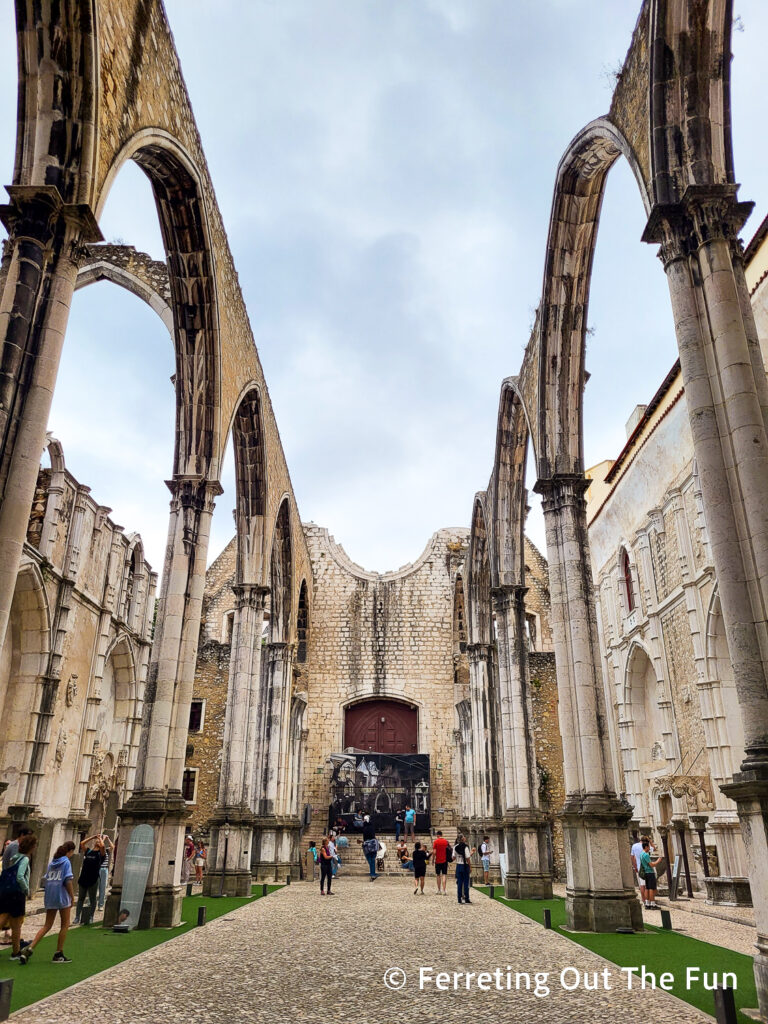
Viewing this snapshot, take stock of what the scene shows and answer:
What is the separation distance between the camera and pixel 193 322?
11.1m

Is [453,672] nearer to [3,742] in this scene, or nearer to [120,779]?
[120,779]

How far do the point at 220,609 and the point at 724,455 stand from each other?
23.3 metres

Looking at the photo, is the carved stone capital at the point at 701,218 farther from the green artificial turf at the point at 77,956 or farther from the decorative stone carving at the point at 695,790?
the decorative stone carving at the point at 695,790

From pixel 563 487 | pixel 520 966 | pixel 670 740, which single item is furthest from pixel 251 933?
pixel 670 740

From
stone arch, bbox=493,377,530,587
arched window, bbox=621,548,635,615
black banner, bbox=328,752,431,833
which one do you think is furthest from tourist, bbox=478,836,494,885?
arched window, bbox=621,548,635,615

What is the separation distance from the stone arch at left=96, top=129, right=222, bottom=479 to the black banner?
48.8 feet

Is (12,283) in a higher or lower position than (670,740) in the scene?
higher

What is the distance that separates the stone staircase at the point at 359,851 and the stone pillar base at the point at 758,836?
1686 centimetres

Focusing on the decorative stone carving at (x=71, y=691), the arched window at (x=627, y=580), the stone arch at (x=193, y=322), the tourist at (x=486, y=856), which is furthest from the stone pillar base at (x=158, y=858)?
the arched window at (x=627, y=580)

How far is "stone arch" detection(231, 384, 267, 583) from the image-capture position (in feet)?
47.8

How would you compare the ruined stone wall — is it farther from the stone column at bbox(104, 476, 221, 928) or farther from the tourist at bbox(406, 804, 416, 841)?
the stone column at bbox(104, 476, 221, 928)

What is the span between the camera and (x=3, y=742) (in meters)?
13.7

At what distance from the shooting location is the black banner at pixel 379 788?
22219 mm

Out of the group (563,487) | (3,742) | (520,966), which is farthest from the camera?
(3,742)
